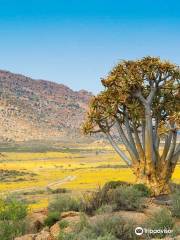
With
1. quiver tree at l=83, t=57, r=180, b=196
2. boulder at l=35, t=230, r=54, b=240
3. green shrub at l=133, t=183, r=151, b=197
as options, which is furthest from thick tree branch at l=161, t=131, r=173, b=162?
boulder at l=35, t=230, r=54, b=240

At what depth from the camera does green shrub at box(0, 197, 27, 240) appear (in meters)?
15.1

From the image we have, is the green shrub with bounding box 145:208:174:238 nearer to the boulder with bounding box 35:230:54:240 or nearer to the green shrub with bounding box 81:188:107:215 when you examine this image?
the boulder with bounding box 35:230:54:240

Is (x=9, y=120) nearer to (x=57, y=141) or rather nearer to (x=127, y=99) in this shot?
(x=57, y=141)

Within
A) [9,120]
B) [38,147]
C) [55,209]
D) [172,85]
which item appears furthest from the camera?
[9,120]

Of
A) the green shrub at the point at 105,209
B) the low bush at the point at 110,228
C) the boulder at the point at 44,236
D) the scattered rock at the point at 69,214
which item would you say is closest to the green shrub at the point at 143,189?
the green shrub at the point at 105,209

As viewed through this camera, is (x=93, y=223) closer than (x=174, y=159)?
Yes

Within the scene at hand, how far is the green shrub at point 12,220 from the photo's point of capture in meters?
15.1

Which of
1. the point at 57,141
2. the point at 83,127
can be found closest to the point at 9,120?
the point at 57,141

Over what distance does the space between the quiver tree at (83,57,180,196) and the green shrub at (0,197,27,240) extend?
23.2ft

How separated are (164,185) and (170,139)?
201 centimetres

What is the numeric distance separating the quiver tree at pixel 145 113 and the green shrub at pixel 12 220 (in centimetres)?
706

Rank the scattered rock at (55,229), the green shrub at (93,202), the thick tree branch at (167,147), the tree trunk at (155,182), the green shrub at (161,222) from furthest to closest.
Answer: the thick tree branch at (167,147) → the tree trunk at (155,182) → the green shrub at (93,202) → the scattered rock at (55,229) → the green shrub at (161,222)

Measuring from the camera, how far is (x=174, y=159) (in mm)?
22484

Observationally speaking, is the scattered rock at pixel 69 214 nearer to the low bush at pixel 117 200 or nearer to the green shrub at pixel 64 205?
the low bush at pixel 117 200
